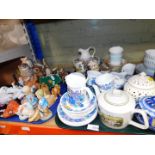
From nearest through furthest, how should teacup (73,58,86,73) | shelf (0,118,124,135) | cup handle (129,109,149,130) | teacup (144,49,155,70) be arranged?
1. cup handle (129,109,149,130)
2. shelf (0,118,124,135)
3. teacup (144,49,155,70)
4. teacup (73,58,86,73)

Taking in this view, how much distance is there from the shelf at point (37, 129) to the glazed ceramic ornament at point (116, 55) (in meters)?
0.39

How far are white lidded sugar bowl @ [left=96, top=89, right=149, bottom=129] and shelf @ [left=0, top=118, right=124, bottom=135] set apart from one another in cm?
8

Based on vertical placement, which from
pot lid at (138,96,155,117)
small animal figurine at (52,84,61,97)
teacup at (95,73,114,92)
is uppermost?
teacup at (95,73,114,92)

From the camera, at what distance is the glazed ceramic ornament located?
0.85 meters

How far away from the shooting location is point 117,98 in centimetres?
59

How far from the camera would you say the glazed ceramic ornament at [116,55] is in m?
0.85

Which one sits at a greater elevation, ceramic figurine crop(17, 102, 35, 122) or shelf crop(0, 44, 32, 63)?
shelf crop(0, 44, 32, 63)

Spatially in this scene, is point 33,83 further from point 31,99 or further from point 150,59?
point 150,59

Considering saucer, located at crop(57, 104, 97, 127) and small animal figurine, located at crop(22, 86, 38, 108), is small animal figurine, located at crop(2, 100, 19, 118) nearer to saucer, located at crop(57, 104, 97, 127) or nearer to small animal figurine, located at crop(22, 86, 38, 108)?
small animal figurine, located at crop(22, 86, 38, 108)

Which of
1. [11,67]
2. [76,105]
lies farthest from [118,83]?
[11,67]

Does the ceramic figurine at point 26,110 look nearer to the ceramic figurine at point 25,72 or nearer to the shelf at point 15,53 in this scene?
the ceramic figurine at point 25,72

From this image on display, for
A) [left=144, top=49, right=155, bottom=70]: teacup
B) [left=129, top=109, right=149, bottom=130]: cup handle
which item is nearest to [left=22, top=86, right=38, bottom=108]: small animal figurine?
[left=129, top=109, right=149, bottom=130]: cup handle

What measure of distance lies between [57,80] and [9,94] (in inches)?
10.3

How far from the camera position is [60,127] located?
703 mm
